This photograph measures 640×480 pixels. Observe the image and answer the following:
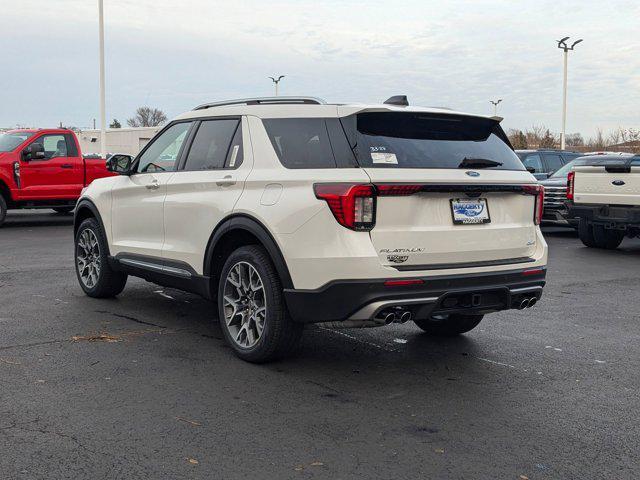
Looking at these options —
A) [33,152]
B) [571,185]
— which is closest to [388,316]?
[571,185]

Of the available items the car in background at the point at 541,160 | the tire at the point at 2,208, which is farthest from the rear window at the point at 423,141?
the car in background at the point at 541,160

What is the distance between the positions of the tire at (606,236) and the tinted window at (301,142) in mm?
9656

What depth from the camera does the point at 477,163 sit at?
18.0 feet

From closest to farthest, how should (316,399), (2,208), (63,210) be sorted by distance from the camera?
(316,399) → (2,208) → (63,210)

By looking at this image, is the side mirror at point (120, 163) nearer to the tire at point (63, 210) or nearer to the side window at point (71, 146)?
the side window at point (71, 146)

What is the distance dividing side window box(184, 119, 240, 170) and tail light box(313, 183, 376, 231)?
1.26 m

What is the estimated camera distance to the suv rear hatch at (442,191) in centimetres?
503

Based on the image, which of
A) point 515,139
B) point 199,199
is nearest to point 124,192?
point 199,199

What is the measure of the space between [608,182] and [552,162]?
7.41 meters

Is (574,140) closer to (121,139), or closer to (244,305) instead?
(121,139)

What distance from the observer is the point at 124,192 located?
7.48 m

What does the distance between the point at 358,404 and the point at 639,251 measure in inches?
419

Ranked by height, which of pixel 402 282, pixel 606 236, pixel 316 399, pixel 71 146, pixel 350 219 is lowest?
pixel 316 399

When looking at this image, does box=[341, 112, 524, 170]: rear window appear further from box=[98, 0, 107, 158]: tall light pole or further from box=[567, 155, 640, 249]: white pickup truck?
box=[98, 0, 107, 158]: tall light pole
